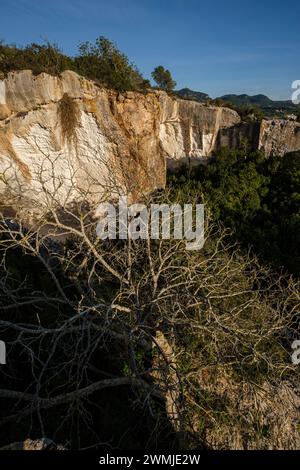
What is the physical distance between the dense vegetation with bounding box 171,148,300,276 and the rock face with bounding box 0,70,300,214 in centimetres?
183

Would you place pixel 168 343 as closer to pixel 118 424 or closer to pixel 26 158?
pixel 118 424

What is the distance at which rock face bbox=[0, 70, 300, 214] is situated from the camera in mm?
9617

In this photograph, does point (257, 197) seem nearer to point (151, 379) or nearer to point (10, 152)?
point (151, 379)

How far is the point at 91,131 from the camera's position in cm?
1132

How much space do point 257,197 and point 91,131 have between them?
8.11m

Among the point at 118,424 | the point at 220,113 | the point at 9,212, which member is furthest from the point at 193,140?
the point at 118,424

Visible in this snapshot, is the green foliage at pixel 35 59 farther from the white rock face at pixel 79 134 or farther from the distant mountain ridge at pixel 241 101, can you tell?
the distant mountain ridge at pixel 241 101

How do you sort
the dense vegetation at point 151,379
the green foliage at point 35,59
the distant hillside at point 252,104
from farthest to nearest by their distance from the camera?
the distant hillside at point 252,104, the green foliage at point 35,59, the dense vegetation at point 151,379

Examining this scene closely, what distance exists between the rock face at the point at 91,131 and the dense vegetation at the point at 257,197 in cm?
183

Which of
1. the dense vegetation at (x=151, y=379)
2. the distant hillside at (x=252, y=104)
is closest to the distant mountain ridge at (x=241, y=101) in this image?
the distant hillside at (x=252, y=104)

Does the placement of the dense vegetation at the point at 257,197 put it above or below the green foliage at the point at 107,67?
below

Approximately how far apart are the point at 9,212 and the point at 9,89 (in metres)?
4.51

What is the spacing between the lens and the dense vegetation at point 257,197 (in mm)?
10898
